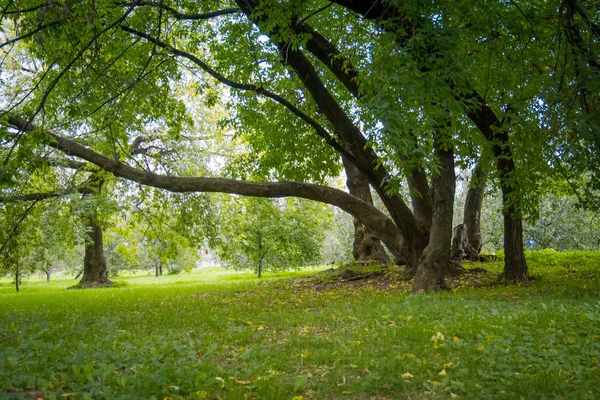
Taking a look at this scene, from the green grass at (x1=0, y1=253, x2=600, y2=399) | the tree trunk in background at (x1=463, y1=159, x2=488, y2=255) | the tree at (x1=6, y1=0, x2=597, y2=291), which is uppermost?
the tree at (x1=6, y1=0, x2=597, y2=291)

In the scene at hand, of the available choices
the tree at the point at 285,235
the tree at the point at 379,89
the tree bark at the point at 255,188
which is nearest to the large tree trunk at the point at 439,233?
the tree at the point at 379,89

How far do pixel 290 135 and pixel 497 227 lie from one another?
68.0ft

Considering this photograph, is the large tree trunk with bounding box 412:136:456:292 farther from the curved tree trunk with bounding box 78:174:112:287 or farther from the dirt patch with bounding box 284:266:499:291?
the curved tree trunk with bounding box 78:174:112:287

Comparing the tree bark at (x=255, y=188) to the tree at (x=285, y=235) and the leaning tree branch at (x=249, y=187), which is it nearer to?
the leaning tree branch at (x=249, y=187)

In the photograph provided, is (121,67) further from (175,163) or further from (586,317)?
(586,317)

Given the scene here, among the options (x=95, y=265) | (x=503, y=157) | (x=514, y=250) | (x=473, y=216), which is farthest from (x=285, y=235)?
(x=503, y=157)

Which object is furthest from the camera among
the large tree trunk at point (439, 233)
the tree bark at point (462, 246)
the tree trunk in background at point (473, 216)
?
the tree trunk in background at point (473, 216)

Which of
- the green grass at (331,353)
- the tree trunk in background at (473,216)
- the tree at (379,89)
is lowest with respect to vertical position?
the green grass at (331,353)

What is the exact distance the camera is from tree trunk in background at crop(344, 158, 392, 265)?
54.7 feet

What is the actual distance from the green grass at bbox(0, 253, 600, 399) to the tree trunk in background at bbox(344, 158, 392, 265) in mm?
7459

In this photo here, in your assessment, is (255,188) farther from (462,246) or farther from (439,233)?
(462,246)

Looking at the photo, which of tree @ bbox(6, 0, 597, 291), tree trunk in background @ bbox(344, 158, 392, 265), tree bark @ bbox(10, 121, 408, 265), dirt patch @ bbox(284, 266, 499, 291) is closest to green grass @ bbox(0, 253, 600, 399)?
tree @ bbox(6, 0, 597, 291)

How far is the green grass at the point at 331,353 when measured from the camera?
442 centimetres

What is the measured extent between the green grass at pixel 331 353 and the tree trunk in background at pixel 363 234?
7.46 meters
